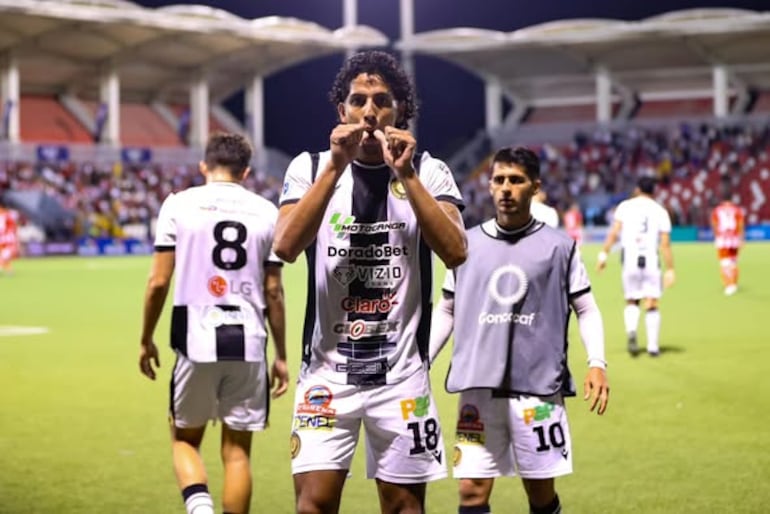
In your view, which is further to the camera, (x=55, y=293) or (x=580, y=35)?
(x=580, y=35)

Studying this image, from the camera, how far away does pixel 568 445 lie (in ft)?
17.9

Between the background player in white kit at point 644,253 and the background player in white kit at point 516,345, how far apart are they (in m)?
8.96

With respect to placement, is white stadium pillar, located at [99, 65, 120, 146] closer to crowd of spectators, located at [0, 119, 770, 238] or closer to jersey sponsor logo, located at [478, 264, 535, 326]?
crowd of spectators, located at [0, 119, 770, 238]

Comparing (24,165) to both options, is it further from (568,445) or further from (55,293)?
(568,445)

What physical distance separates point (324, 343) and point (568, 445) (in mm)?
1582

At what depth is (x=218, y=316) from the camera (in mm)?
5875

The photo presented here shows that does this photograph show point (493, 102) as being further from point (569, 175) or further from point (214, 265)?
point (214, 265)

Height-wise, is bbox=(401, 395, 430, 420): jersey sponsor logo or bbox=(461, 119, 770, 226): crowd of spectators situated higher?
bbox=(461, 119, 770, 226): crowd of spectators

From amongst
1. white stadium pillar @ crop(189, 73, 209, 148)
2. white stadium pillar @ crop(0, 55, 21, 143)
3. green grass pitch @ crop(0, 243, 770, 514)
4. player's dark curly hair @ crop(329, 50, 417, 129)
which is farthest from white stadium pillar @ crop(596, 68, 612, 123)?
player's dark curly hair @ crop(329, 50, 417, 129)

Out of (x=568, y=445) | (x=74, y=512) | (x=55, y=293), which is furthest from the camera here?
(x=55, y=293)

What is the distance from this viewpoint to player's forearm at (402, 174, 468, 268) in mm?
3988

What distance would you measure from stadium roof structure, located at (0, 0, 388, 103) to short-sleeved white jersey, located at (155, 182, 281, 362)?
50784 mm

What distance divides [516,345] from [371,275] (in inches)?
53.5

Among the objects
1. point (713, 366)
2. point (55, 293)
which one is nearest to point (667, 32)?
point (55, 293)
